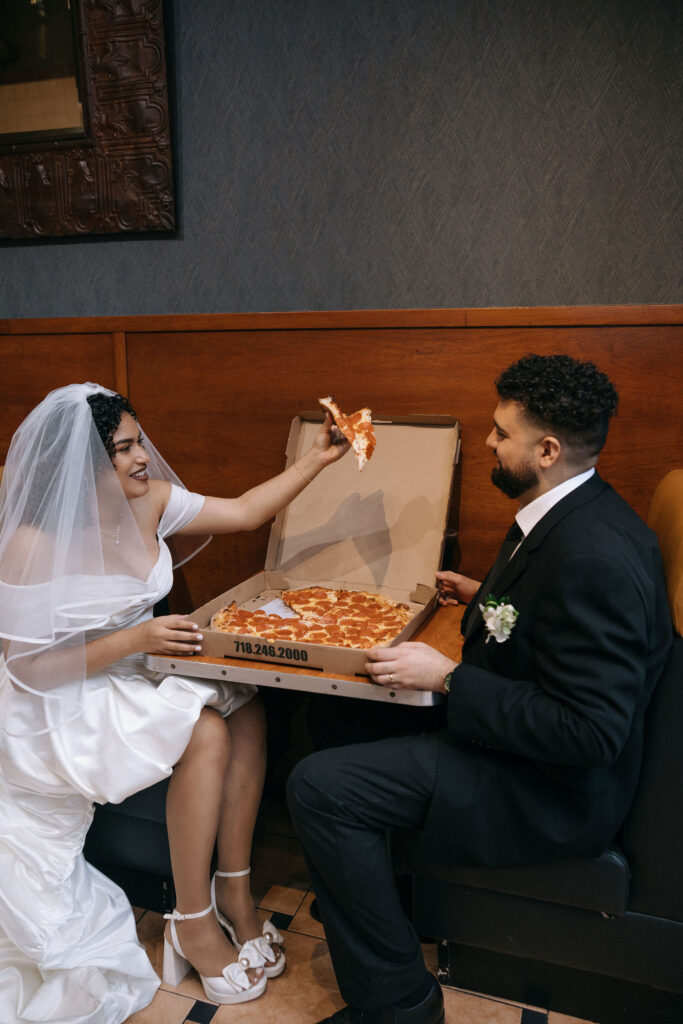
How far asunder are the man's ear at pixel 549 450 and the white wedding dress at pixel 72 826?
896 millimetres

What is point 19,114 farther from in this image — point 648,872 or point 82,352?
point 648,872

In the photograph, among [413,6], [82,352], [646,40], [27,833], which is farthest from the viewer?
[82,352]

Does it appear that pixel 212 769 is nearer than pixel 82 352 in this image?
Yes

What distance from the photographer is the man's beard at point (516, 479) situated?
1.53 m

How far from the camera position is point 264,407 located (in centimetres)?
241

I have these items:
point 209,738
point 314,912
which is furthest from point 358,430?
point 314,912

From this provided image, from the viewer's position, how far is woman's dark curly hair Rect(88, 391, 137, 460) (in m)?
1.77

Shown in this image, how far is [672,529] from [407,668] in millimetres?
646

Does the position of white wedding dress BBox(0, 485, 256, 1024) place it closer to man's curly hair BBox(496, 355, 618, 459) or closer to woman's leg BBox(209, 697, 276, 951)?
woman's leg BBox(209, 697, 276, 951)

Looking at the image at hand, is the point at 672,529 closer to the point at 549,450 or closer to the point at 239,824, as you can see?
the point at 549,450

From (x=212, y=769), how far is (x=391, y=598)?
65 cm

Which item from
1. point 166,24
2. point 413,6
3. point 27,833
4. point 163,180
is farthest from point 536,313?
point 27,833

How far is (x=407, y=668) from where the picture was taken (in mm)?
1465

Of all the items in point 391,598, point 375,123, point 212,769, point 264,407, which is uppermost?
point 375,123
